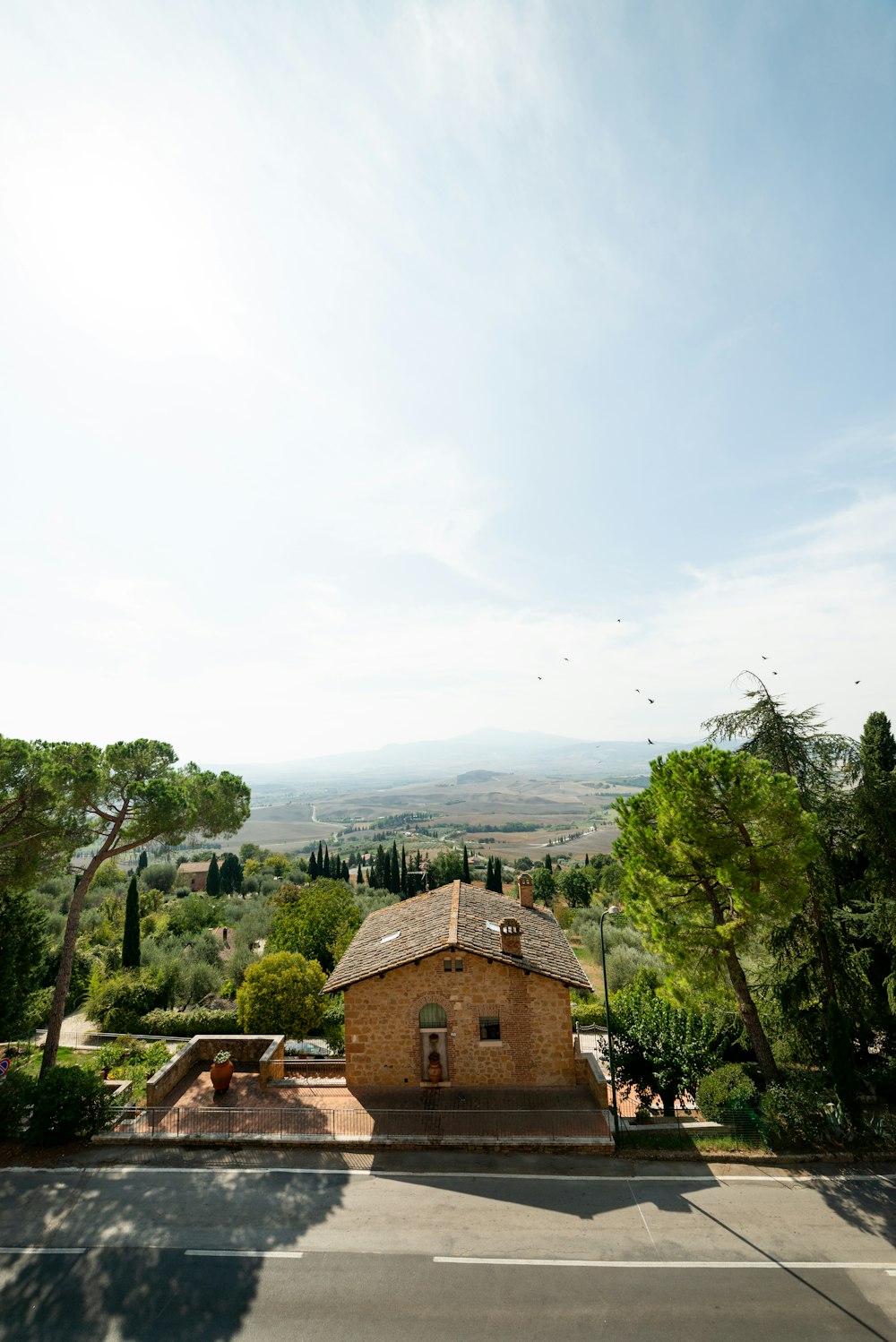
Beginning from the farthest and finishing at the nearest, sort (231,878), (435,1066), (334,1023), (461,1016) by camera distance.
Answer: (231,878) < (334,1023) < (461,1016) < (435,1066)

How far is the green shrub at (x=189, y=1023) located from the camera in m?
31.4

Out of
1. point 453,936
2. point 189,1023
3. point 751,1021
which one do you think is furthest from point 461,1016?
point 189,1023

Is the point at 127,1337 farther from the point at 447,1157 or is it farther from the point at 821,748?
the point at 821,748

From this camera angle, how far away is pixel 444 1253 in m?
14.6

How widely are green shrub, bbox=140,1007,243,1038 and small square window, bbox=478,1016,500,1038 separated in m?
15.4

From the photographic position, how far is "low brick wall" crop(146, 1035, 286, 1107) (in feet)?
74.3

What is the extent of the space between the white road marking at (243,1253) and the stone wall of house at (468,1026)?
7.70 m

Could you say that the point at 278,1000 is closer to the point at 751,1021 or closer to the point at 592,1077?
the point at 592,1077

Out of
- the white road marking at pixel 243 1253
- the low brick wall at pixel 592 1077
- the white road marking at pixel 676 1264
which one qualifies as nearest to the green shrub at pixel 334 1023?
the low brick wall at pixel 592 1077

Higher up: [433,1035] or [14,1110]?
[433,1035]

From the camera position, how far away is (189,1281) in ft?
45.1

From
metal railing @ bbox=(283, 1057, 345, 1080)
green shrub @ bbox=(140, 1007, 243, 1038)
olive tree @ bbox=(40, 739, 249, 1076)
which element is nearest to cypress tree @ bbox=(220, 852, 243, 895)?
green shrub @ bbox=(140, 1007, 243, 1038)

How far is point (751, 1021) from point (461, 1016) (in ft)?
32.3

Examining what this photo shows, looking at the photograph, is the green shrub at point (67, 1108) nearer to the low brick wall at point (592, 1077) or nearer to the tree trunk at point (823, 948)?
the low brick wall at point (592, 1077)
